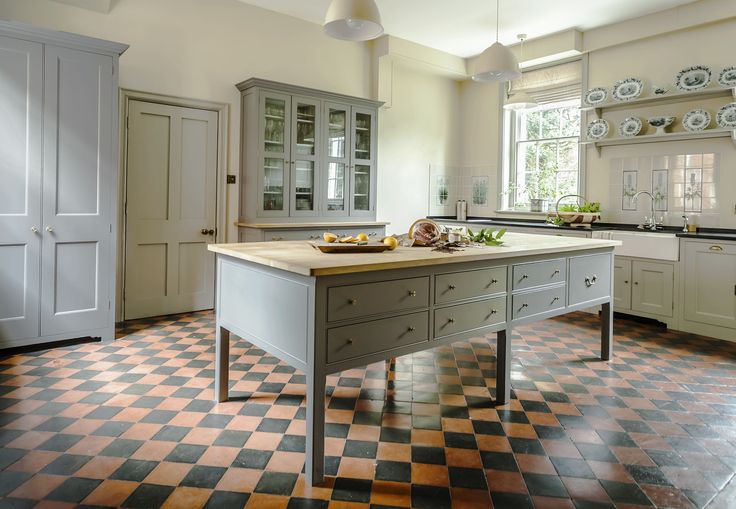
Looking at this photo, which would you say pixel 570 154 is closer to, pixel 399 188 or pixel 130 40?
pixel 399 188

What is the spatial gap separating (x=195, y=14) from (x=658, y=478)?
523 centimetres

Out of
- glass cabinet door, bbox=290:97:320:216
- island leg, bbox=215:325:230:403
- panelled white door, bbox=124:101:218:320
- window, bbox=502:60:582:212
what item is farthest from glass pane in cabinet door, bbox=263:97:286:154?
window, bbox=502:60:582:212

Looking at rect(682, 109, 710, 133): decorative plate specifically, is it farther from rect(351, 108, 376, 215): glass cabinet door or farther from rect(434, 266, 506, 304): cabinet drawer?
rect(434, 266, 506, 304): cabinet drawer

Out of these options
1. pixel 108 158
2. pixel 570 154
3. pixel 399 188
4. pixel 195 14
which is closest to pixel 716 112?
pixel 570 154

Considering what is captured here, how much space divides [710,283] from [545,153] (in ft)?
9.18

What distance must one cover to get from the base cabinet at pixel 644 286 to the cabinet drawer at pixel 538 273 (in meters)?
2.13

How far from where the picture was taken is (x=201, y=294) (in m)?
5.25

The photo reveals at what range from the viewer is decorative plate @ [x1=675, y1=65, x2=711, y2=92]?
4984 millimetres

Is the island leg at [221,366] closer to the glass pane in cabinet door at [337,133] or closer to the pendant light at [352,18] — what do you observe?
the pendant light at [352,18]

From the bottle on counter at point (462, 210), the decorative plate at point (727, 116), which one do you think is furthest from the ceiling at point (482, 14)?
the bottle on counter at point (462, 210)

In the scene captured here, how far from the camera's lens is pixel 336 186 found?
18.7ft

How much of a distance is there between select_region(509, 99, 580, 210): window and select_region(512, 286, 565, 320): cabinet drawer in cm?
345

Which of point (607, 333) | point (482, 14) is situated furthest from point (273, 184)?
point (607, 333)

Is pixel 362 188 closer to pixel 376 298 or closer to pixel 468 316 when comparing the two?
pixel 468 316
